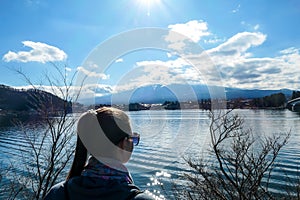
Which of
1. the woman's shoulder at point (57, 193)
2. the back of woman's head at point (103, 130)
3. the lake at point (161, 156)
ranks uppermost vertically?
the back of woman's head at point (103, 130)

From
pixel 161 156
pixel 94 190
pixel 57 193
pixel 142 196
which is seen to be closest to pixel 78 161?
pixel 57 193

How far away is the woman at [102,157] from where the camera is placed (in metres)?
1.13

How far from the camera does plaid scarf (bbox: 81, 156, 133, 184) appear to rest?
3.80ft

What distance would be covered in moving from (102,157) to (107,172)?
0.28ft

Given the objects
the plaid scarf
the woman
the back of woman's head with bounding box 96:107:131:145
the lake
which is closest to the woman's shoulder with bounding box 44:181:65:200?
the woman

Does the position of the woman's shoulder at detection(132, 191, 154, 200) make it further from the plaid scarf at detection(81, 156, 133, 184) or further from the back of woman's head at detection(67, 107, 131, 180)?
the back of woman's head at detection(67, 107, 131, 180)

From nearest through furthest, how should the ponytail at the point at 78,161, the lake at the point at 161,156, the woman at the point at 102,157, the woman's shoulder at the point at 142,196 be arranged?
the woman's shoulder at the point at 142,196, the woman at the point at 102,157, the ponytail at the point at 78,161, the lake at the point at 161,156

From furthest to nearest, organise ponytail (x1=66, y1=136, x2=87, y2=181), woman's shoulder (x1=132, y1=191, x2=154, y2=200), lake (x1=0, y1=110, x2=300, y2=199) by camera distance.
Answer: lake (x1=0, y1=110, x2=300, y2=199), ponytail (x1=66, y1=136, x2=87, y2=181), woman's shoulder (x1=132, y1=191, x2=154, y2=200)

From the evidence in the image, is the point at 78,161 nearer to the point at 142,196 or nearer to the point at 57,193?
the point at 57,193

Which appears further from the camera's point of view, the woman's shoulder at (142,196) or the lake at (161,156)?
the lake at (161,156)

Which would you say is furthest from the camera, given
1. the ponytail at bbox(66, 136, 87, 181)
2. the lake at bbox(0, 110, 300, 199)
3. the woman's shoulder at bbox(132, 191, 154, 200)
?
the lake at bbox(0, 110, 300, 199)

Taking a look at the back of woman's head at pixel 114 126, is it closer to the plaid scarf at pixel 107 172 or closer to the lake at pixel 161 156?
the plaid scarf at pixel 107 172

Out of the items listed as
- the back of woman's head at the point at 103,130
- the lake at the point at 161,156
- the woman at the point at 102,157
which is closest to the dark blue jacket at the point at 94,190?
the woman at the point at 102,157

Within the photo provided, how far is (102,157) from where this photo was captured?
4.02 ft
